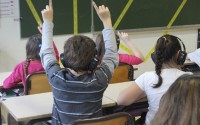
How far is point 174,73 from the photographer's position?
2.45 meters

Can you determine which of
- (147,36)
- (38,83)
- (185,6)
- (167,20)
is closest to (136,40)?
(147,36)

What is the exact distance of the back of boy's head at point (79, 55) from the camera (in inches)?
82.7

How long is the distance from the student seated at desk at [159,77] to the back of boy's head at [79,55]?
0.52 metres

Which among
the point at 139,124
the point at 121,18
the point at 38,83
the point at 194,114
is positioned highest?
the point at 121,18

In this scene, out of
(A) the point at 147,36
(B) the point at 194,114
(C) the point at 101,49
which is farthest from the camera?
(A) the point at 147,36

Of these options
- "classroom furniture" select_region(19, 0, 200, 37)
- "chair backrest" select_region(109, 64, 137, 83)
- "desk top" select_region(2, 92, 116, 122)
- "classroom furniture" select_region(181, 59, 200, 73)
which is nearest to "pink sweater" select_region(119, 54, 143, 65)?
"chair backrest" select_region(109, 64, 137, 83)

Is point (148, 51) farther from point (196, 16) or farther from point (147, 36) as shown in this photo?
point (196, 16)

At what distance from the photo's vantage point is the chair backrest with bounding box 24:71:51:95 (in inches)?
118

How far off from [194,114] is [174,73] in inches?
54.7

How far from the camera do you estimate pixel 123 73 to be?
348 centimetres

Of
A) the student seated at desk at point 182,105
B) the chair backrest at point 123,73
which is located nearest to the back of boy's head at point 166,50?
the chair backrest at point 123,73

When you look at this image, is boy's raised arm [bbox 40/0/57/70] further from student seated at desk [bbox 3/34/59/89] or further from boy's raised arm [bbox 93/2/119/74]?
student seated at desk [bbox 3/34/59/89]

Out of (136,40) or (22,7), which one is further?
(136,40)

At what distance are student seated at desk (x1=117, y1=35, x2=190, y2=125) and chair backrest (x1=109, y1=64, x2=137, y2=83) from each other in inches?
33.6
